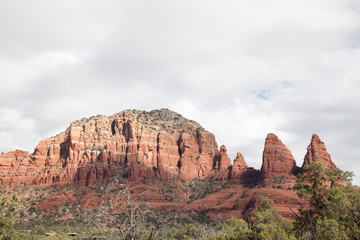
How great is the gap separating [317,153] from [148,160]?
6358 centimetres

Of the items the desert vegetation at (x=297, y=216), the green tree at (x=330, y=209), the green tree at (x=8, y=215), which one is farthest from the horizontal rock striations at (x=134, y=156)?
the green tree at (x=8, y=215)

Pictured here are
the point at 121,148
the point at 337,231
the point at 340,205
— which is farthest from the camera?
the point at 121,148

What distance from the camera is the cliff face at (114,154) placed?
124m

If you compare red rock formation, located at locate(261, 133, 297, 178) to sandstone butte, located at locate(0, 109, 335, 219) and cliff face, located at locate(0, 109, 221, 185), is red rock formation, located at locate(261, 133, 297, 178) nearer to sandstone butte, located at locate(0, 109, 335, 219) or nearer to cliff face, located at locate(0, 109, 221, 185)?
sandstone butte, located at locate(0, 109, 335, 219)

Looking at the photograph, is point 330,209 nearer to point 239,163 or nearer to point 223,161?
point 239,163

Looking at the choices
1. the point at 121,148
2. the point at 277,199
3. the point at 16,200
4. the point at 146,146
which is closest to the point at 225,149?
the point at 146,146

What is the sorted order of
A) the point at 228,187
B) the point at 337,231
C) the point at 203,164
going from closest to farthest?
the point at 337,231 < the point at 228,187 < the point at 203,164

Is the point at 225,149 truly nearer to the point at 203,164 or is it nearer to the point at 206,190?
the point at 203,164

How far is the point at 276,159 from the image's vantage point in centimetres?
11550

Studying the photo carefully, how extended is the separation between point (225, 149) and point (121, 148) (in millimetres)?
44635

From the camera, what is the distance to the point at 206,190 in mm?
128875

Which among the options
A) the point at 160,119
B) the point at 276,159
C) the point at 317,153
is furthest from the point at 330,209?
the point at 160,119

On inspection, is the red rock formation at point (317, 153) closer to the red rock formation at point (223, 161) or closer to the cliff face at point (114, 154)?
the red rock formation at point (223, 161)

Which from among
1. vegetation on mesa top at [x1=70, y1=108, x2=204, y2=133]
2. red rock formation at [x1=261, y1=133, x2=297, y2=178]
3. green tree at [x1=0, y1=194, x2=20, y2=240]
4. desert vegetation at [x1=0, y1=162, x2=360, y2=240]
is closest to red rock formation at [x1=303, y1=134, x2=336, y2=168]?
red rock formation at [x1=261, y1=133, x2=297, y2=178]
